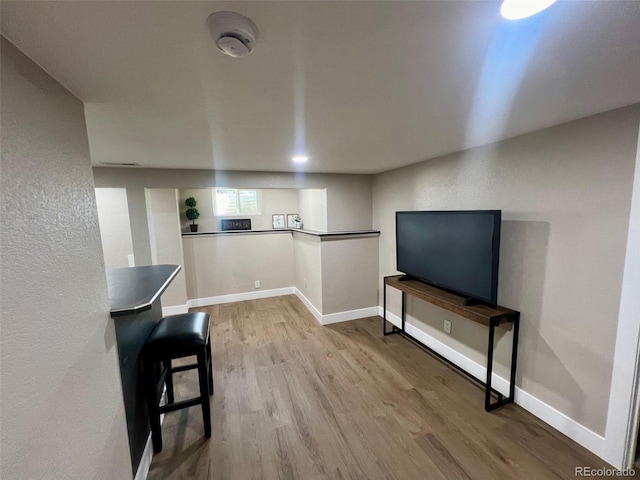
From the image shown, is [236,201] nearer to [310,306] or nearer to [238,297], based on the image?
[238,297]

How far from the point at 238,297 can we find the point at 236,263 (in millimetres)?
625

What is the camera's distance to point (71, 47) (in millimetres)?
844

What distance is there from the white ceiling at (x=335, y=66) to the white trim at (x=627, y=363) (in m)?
0.75

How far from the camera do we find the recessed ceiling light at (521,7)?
70cm

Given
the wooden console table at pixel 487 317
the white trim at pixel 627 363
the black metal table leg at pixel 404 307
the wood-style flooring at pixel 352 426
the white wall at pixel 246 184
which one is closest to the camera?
the white trim at pixel 627 363

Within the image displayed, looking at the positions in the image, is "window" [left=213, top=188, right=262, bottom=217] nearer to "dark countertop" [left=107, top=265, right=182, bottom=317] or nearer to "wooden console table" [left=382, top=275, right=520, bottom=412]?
"dark countertop" [left=107, top=265, right=182, bottom=317]

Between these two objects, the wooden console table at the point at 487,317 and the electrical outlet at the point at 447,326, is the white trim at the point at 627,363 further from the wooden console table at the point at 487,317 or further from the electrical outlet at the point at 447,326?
the electrical outlet at the point at 447,326

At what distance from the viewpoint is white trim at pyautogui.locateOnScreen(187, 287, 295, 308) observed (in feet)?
15.2

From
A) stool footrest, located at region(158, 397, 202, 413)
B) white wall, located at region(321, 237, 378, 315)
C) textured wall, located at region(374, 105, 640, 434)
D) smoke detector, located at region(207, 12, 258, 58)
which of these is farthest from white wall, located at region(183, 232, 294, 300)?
smoke detector, located at region(207, 12, 258, 58)

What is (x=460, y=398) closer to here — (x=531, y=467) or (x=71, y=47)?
(x=531, y=467)

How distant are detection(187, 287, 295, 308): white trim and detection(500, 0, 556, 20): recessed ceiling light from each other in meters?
4.85

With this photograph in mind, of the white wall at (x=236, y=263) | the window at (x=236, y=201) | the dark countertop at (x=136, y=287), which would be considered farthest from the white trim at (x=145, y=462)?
the window at (x=236, y=201)

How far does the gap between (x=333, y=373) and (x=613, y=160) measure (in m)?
2.63

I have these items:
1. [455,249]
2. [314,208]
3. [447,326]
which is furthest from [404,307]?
[314,208]
